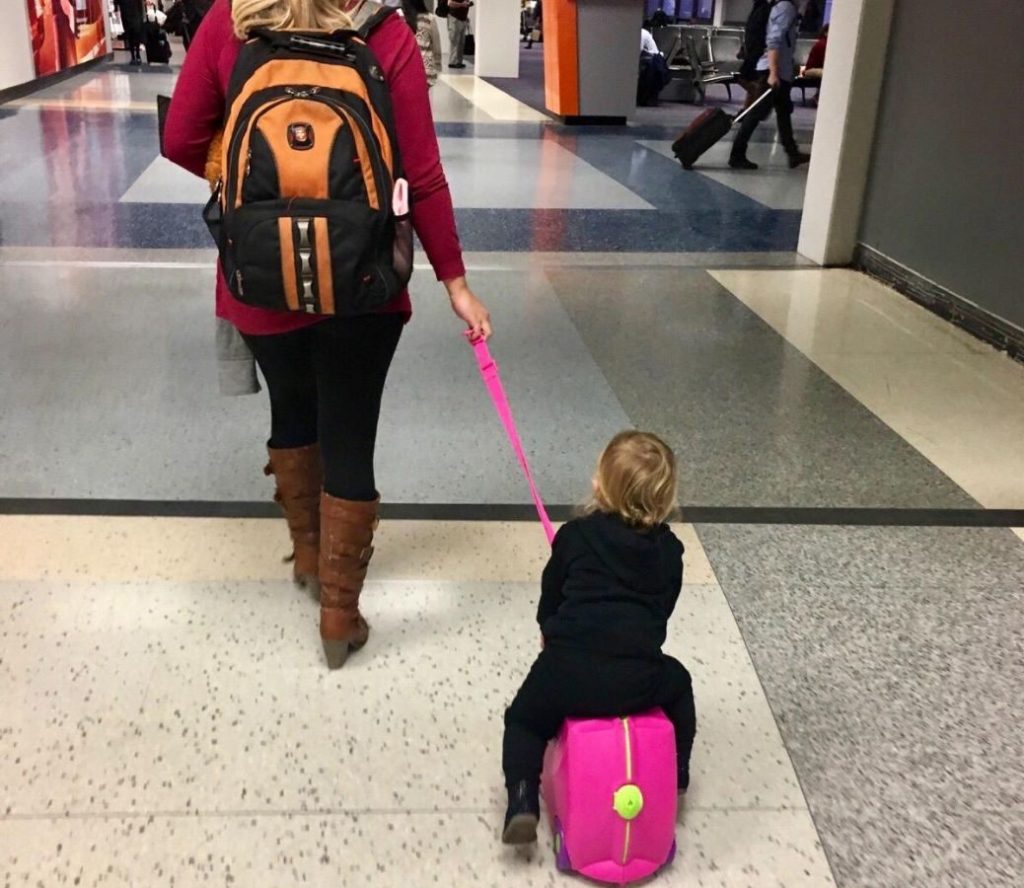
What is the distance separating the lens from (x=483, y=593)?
2723 mm

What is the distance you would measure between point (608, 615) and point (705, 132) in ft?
28.5

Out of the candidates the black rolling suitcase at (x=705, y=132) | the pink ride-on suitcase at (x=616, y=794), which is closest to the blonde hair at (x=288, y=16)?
the pink ride-on suitcase at (x=616, y=794)

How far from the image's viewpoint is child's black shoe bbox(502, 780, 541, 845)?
1.75 m

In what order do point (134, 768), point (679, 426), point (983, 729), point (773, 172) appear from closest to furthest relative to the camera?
1. point (134, 768)
2. point (983, 729)
3. point (679, 426)
4. point (773, 172)

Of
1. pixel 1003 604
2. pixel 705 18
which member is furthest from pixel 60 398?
pixel 705 18

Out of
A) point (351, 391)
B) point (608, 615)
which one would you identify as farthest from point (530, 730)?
point (351, 391)

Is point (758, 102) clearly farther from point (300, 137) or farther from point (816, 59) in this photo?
point (300, 137)

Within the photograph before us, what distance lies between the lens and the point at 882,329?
201 inches

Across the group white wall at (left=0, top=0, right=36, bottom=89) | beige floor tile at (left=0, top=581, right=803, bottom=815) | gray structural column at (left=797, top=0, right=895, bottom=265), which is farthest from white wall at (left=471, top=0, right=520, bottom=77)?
beige floor tile at (left=0, top=581, right=803, bottom=815)

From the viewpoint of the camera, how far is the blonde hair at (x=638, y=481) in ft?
5.69

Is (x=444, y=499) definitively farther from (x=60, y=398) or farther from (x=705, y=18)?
(x=705, y=18)

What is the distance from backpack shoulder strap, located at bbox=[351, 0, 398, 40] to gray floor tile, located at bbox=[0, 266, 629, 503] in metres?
1.61

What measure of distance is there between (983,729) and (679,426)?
1.77 m

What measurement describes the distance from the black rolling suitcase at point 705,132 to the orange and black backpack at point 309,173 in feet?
27.1
